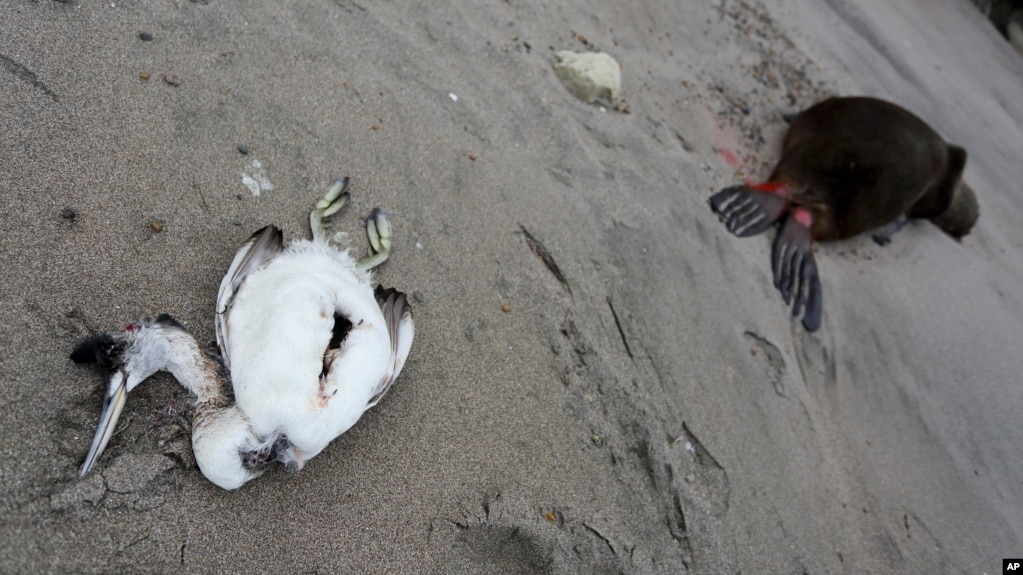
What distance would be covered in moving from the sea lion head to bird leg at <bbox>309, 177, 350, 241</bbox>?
4.58 m

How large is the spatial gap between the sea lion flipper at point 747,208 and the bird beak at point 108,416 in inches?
118

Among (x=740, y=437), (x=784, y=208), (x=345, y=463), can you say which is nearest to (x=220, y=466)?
(x=345, y=463)

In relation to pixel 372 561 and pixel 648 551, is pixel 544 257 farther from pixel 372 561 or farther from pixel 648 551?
pixel 372 561

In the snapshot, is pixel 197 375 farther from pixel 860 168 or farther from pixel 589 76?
pixel 860 168

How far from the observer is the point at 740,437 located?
2520mm

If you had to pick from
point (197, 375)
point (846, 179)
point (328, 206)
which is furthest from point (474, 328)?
point (846, 179)

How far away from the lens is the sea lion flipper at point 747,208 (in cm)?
350

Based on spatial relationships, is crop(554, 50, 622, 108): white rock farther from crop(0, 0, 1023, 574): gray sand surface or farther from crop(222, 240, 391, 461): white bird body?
crop(222, 240, 391, 461): white bird body

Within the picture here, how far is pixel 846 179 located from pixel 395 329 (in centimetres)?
358

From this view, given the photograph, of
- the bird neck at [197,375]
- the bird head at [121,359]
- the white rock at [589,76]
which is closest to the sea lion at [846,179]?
the white rock at [589,76]

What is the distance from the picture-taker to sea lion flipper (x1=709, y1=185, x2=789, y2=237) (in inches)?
138

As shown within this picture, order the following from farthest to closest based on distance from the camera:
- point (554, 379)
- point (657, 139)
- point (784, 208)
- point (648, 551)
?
point (784, 208) < point (657, 139) < point (554, 379) < point (648, 551)

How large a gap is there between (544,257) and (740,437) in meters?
1.13

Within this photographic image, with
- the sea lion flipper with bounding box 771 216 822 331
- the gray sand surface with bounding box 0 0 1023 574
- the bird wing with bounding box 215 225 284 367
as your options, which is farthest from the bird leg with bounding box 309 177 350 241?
the sea lion flipper with bounding box 771 216 822 331
